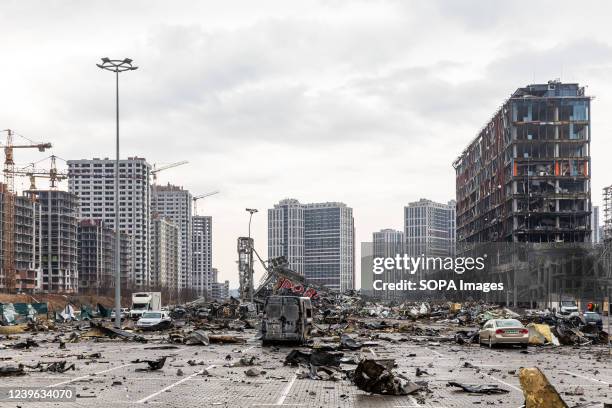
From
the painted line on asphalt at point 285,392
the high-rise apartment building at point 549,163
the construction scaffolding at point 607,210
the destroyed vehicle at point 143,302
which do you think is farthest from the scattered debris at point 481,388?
the construction scaffolding at point 607,210

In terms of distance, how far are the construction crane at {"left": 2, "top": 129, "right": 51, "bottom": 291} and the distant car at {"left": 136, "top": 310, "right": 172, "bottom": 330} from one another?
125 m

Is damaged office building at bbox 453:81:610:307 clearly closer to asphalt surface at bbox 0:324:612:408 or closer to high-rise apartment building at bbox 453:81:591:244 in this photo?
high-rise apartment building at bbox 453:81:591:244

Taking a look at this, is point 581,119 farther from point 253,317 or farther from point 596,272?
point 253,317

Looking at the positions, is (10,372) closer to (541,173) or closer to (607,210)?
(541,173)

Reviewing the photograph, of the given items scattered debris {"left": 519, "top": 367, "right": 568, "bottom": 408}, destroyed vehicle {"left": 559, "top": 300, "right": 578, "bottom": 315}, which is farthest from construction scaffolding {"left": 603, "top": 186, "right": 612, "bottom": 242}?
scattered debris {"left": 519, "top": 367, "right": 568, "bottom": 408}

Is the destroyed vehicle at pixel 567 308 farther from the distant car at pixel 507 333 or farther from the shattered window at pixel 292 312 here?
the shattered window at pixel 292 312

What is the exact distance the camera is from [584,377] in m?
22.4

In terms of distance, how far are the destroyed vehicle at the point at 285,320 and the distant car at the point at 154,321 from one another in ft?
61.1

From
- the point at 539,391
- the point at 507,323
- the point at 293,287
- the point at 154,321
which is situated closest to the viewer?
the point at 539,391

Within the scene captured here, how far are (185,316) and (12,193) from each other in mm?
114748

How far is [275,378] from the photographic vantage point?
71.4 feet

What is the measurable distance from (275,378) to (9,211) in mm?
168048

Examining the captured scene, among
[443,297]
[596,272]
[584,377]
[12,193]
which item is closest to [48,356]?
[584,377]

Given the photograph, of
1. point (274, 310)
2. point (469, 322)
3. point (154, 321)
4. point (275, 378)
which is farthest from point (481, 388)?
A: point (469, 322)
